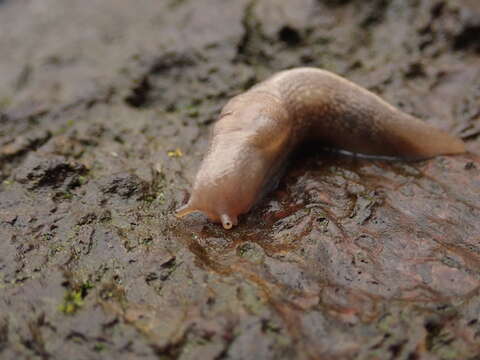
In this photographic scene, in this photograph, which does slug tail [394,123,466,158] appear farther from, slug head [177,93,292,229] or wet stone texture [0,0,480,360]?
slug head [177,93,292,229]

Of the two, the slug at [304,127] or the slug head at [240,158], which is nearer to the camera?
the slug head at [240,158]

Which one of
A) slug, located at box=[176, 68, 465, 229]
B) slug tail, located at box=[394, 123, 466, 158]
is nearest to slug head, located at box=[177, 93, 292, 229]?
slug, located at box=[176, 68, 465, 229]

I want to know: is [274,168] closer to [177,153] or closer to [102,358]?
[177,153]

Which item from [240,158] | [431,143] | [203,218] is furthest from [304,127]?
[203,218]

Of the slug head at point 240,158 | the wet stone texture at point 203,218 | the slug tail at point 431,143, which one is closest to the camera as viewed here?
the wet stone texture at point 203,218

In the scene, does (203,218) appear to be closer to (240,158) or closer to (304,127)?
(240,158)

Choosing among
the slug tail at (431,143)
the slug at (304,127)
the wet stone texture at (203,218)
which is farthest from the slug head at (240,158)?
the slug tail at (431,143)

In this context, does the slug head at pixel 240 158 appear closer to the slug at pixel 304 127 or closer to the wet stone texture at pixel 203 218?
the slug at pixel 304 127

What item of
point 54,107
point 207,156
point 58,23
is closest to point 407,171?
point 207,156
